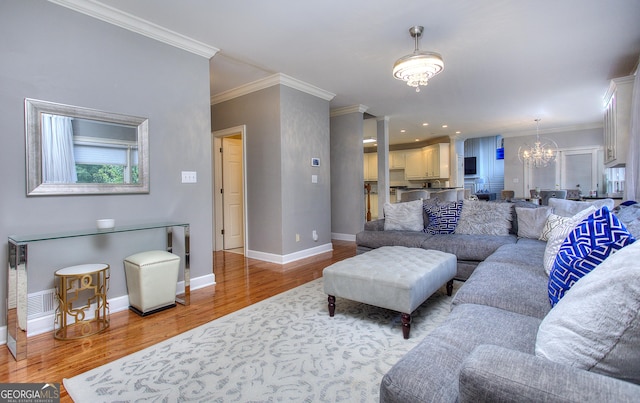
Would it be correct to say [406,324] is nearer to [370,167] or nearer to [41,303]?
[41,303]

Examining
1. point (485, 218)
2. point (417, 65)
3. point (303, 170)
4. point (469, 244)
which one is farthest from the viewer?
point (303, 170)

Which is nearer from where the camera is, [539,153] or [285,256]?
[285,256]

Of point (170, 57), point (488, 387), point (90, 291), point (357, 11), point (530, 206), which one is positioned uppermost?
point (357, 11)

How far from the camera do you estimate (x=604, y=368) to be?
79cm

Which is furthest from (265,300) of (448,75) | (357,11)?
(448,75)

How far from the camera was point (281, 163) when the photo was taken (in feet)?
14.5

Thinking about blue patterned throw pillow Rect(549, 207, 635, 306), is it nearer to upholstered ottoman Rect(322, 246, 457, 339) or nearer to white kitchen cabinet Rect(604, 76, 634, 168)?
upholstered ottoman Rect(322, 246, 457, 339)

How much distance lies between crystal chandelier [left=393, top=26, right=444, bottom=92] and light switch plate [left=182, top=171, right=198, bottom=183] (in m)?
2.35

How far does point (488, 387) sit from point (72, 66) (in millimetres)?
3368

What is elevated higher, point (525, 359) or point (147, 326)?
point (525, 359)

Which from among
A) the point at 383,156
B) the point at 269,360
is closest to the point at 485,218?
the point at 269,360

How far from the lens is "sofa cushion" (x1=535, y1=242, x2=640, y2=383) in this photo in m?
0.76

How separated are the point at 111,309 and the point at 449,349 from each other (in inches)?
111

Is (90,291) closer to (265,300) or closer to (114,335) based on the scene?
(114,335)
